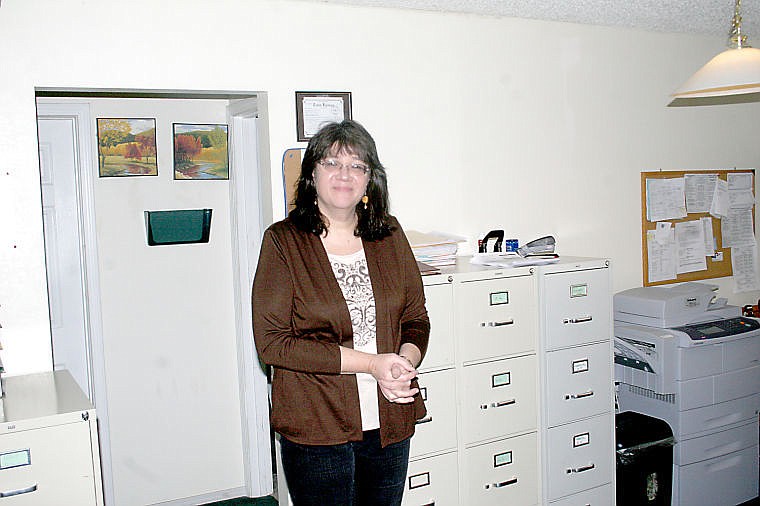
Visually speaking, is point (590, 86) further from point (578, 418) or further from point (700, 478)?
point (700, 478)

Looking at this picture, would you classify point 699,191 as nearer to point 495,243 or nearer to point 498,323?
point 495,243

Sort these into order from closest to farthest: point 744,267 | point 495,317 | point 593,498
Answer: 1. point 495,317
2. point 593,498
3. point 744,267

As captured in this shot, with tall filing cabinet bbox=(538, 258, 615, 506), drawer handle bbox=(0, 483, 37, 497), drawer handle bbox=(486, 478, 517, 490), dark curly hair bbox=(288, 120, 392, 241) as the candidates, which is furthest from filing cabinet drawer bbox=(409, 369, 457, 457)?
drawer handle bbox=(0, 483, 37, 497)

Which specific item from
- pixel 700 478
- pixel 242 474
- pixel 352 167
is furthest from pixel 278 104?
pixel 700 478

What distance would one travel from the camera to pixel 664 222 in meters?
3.88

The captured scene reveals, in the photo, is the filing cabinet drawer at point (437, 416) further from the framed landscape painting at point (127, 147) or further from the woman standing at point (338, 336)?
the framed landscape painting at point (127, 147)

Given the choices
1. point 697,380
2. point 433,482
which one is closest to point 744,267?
point 697,380

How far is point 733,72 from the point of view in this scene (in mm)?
2430

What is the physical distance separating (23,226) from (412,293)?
4.38 feet

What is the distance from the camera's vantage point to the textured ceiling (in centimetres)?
309

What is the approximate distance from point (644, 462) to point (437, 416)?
1.10 m

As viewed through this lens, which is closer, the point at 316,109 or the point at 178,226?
the point at 316,109

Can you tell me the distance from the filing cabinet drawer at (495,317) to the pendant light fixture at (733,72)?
36.8 inches

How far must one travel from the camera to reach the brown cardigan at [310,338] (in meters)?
1.93
